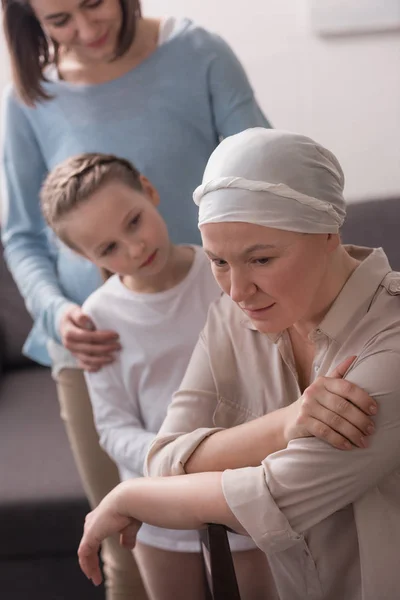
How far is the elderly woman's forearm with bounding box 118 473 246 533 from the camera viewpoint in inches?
42.9

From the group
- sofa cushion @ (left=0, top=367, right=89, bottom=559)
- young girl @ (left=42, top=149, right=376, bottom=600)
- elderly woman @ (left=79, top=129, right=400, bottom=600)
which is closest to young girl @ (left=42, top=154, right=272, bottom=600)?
young girl @ (left=42, top=149, right=376, bottom=600)

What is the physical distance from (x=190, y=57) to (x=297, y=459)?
3.15 feet

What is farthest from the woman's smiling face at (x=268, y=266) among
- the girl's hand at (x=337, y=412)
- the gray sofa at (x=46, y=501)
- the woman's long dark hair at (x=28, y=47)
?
the gray sofa at (x=46, y=501)

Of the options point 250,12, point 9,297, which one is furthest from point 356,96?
point 9,297

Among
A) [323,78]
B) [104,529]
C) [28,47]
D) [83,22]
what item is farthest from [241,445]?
[323,78]

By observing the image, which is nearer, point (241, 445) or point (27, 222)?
point (241, 445)

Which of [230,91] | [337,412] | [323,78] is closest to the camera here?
[337,412]

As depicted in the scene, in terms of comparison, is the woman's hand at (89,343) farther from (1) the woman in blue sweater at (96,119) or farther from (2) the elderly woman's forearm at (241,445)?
(2) the elderly woman's forearm at (241,445)

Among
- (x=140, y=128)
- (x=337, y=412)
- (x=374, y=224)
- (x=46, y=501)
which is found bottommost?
(x=46, y=501)

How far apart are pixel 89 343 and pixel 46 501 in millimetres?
721

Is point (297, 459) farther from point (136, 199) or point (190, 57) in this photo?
point (190, 57)

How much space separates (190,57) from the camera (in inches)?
63.3

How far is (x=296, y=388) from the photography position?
1.21 meters

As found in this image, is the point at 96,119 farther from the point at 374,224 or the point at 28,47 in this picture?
the point at 374,224
